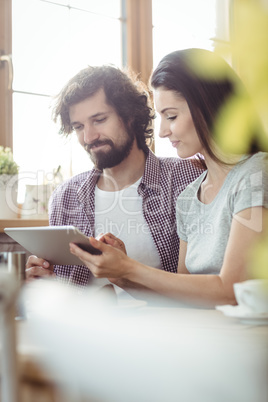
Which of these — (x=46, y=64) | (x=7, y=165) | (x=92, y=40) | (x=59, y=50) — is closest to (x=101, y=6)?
(x=92, y=40)

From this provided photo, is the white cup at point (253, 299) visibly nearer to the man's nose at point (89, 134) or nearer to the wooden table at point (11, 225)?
the man's nose at point (89, 134)

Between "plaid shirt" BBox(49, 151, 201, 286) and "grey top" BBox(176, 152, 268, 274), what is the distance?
323 millimetres

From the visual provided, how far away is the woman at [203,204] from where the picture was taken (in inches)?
48.0

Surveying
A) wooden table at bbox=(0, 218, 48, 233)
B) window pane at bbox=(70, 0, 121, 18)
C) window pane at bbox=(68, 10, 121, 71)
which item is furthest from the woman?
window pane at bbox=(70, 0, 121, 18)

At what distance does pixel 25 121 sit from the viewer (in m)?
2.38

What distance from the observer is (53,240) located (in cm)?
128

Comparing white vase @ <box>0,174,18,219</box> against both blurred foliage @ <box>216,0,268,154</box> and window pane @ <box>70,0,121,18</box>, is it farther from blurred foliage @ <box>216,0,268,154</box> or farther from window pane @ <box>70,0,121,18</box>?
blurred foliage @ <box>216,0,268,154</box>

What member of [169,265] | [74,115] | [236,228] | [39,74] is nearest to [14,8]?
[39,74]

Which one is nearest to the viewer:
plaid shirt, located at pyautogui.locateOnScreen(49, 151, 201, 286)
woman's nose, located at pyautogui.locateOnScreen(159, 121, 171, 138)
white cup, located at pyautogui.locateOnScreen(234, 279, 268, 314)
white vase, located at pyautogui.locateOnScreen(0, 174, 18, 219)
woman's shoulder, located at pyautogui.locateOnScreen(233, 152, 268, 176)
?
white cup, located at pyautogui.locateOnScreen(234, 279, 268, 314)

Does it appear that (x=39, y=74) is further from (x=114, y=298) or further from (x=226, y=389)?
(x=226, y=389)

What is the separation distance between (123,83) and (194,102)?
2.81 ft

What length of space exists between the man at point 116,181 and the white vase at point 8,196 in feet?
0.57

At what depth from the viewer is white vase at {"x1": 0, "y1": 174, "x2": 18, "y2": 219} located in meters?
2.08

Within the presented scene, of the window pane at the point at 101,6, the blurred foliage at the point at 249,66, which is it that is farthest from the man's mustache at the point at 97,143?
the blurred foliage at the point at 249,66
